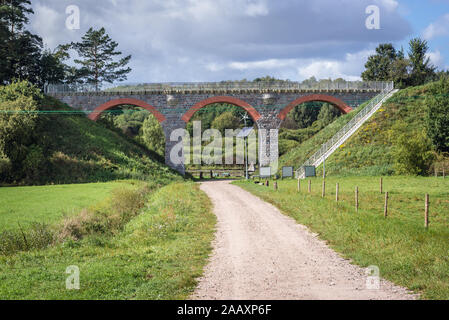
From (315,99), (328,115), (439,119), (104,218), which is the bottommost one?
(104,218)

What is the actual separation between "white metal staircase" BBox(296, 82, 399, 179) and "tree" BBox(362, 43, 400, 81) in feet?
75.0

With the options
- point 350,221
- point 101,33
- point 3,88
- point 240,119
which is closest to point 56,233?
point 350,221

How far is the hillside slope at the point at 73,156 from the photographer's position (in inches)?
1454

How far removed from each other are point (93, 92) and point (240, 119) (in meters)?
50.7

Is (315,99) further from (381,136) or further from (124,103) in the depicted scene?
(124,103)

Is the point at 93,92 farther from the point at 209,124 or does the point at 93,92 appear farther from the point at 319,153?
the point at 209,124

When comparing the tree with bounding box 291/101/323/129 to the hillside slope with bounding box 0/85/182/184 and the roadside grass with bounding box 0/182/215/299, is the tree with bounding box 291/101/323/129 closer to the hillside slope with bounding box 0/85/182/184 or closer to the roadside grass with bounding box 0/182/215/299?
the hillside slope with bounding box 0/85/182/184

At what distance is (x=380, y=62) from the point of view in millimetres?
77562

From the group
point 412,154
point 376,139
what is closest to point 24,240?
point 412,154

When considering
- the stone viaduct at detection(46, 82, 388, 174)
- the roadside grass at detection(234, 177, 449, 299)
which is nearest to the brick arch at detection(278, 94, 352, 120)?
the stone viaduct at detection(46, 82, 388, 174)

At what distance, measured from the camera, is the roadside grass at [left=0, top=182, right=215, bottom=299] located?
30.7ft

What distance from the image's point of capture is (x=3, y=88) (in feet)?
144

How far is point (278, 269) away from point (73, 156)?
35.6 metres

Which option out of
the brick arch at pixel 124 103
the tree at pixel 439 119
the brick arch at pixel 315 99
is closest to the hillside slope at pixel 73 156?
the brick arch at pixel 124 103
